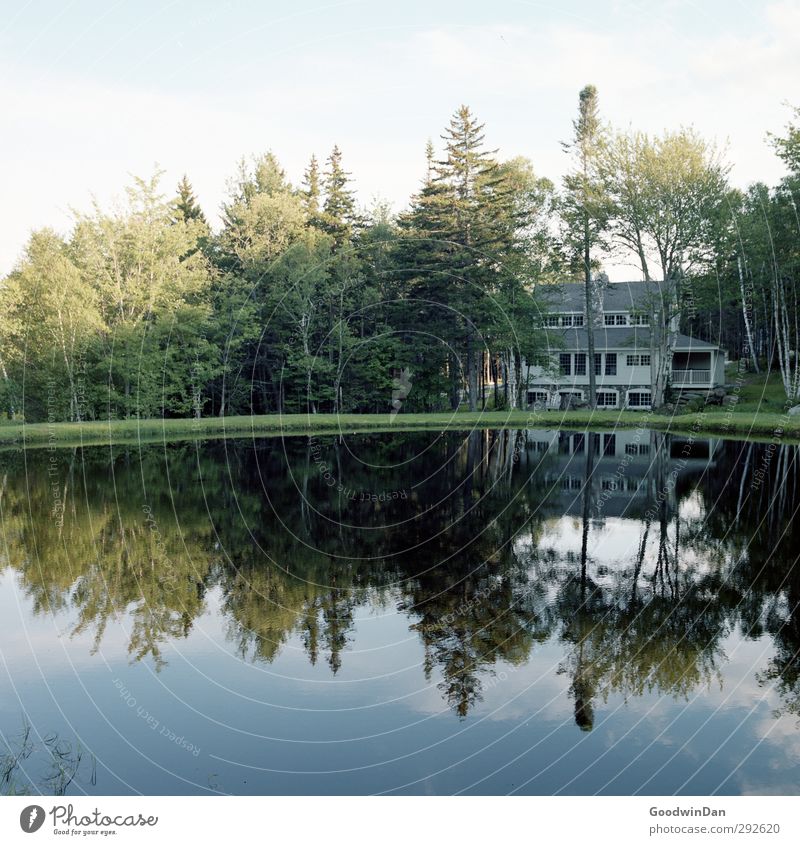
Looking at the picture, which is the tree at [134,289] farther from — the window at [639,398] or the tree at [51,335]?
the window at [639,398]

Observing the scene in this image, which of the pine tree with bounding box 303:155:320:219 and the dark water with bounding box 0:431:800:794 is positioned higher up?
the pine tree with bounding box 303:155:320:219

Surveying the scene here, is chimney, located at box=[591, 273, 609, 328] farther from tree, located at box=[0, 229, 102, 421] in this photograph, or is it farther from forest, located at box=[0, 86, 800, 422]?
tree, located at box=[0, 229, 102, 421]

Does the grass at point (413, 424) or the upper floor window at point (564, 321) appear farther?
the upper floor window at point (564, 321)

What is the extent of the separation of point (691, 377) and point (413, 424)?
839 inches

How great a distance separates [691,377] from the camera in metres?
57.2

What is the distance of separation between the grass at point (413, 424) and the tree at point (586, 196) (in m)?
4.40

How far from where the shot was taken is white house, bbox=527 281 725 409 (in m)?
57.4

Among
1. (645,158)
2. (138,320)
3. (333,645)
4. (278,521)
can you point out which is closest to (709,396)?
(645,158)

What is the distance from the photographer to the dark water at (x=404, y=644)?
8.62 metres

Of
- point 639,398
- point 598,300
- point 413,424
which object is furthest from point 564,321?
point 413,424

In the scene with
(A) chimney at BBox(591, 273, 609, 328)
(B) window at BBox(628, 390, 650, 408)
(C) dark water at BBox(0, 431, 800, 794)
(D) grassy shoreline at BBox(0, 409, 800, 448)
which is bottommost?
(C) dark water at BBox(0, 431, 800, 794)
